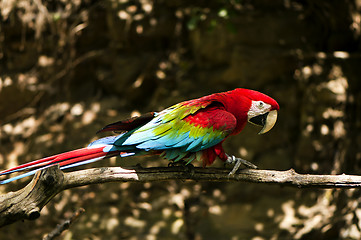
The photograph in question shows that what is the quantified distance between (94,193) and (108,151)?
2277 millimetres

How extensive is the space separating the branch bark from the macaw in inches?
3.7

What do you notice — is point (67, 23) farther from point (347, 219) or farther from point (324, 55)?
point (347, 219)

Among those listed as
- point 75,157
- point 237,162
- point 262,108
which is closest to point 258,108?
point 262,108

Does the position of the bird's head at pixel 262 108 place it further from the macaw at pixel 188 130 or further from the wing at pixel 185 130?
the wing at pixel 185 130

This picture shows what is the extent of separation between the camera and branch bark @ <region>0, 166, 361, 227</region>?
183 centimetres

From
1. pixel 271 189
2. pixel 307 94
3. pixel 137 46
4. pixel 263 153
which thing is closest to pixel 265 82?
pixel 307 94

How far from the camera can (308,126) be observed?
4383 mm

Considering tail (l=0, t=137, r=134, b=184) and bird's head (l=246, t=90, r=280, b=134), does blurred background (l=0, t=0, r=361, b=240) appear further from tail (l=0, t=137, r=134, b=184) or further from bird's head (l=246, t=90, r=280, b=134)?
tail (l=0, t=137, r=134, b=184)

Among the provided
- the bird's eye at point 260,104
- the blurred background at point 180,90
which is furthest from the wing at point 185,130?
the blurred background at point 180,90

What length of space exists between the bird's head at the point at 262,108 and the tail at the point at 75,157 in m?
0.87

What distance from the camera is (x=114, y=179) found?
209 centimetres

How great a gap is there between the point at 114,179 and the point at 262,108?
1.06 metres

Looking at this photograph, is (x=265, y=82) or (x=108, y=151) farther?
(x=265, y=82)

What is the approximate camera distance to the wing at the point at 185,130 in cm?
225
